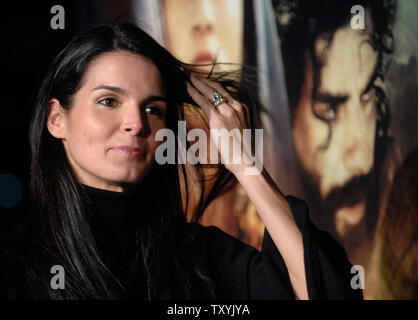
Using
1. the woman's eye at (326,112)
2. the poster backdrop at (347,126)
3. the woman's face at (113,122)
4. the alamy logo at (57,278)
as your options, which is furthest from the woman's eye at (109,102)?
the woman's eye at (326,112)

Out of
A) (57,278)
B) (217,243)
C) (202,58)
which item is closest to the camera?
(57,278)

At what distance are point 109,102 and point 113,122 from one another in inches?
1.8

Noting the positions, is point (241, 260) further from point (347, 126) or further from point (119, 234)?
point (347, 126)

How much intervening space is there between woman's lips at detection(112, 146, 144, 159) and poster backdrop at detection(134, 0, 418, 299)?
0.67 meters

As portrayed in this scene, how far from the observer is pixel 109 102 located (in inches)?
42.4

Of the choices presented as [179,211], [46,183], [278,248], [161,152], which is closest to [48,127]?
[46,183]

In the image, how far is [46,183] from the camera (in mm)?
1117

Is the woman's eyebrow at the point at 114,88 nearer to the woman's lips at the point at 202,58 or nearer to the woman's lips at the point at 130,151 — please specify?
the woman's lips at the point at 130,151

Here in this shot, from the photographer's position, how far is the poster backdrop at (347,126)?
5.68 feet

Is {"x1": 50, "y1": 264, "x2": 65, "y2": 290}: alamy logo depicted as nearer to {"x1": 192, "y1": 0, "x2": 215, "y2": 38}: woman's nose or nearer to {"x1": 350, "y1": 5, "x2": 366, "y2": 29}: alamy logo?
{"x1": 192, "y1": 0, "x2": 215, "y2": 38}: woman's nose

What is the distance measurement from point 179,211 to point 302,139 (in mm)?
650

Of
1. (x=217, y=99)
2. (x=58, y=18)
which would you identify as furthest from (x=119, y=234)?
(x=58, y=18)

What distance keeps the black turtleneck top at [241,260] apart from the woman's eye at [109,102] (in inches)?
7.4

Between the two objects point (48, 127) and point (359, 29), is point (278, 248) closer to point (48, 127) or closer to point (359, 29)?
point (48, 127)
